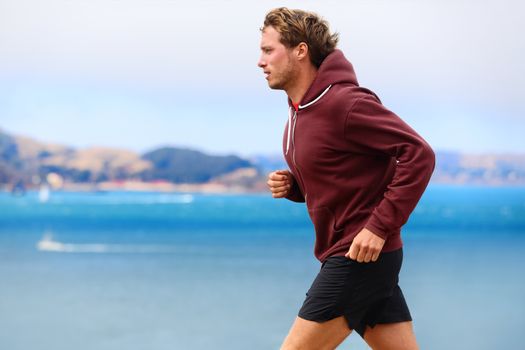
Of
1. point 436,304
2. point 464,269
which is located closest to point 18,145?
point 464,269

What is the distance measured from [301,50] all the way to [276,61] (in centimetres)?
7

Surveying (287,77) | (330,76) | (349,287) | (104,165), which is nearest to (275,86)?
(287,77)

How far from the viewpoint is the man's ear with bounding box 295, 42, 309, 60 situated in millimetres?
2338

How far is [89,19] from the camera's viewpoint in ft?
154

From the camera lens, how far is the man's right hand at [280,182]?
254 cm

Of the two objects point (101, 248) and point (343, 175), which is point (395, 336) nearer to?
point (343, 175)

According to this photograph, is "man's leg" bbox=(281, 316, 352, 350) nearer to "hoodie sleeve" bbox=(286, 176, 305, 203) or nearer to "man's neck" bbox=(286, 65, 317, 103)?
"hoodie sleeve" bbox=(286, 176, 305, 203)

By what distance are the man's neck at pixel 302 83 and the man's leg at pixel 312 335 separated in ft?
1.76

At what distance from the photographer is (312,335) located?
226 centimetres

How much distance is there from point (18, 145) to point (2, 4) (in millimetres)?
7768

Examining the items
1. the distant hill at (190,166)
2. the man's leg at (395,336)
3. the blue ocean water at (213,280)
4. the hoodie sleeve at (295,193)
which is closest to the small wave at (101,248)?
the blue ocean water at (213,280)

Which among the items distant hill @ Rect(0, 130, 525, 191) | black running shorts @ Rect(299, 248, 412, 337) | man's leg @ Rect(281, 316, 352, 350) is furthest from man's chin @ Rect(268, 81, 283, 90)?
distant hill @ Rect(0, 130, 525, 191)

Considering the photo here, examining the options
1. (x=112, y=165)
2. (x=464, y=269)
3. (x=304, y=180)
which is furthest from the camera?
(x=112, y=165)

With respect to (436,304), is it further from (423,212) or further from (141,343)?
(423,212)
